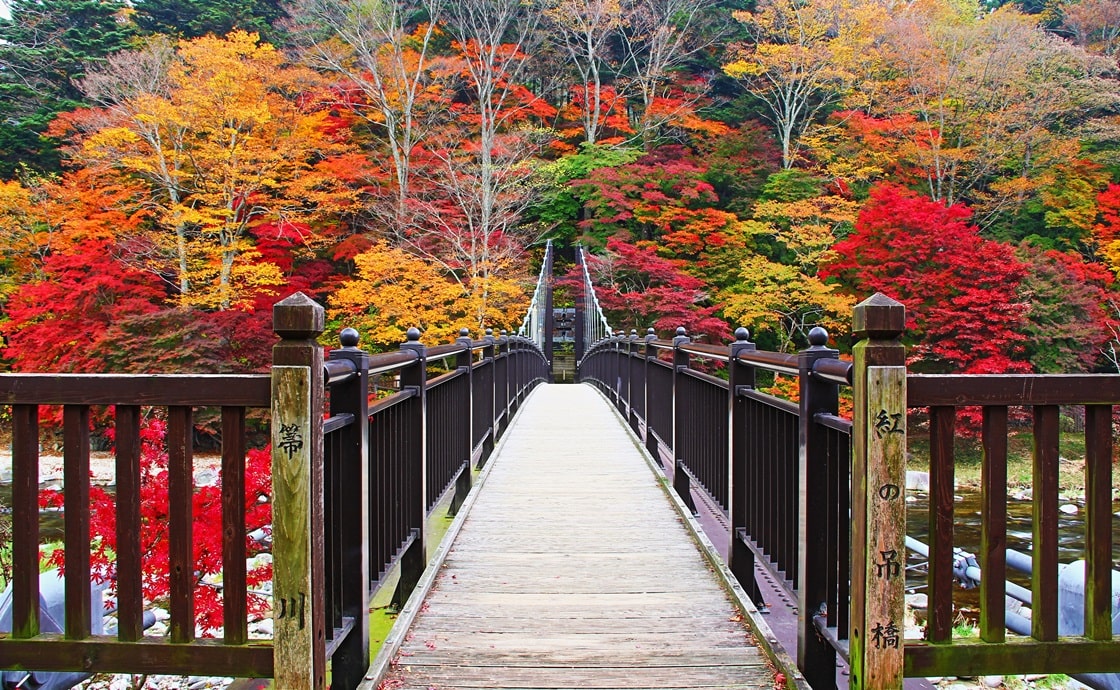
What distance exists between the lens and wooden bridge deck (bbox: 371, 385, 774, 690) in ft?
7.71

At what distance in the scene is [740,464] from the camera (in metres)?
3.03

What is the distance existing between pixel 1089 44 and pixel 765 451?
2912cm

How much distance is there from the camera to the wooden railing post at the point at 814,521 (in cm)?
215

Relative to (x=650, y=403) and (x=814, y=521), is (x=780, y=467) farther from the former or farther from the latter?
(x=650, y=403)

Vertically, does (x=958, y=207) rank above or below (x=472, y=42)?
below

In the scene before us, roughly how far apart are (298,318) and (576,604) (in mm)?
1765

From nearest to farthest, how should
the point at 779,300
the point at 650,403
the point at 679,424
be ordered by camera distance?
the point at 679,424, the point at 650,403, the point at 779,300

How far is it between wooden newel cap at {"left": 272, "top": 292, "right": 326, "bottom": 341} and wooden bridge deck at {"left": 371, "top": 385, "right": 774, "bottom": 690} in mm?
1195

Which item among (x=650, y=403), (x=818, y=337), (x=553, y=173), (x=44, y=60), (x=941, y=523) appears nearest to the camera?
(x=941, y=523)

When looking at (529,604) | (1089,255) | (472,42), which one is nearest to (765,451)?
(529,604)

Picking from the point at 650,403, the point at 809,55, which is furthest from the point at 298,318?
the point at 809,55

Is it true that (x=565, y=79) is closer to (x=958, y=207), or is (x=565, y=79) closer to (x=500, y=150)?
(x=500, y=150)

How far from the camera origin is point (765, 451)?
8.79 ft

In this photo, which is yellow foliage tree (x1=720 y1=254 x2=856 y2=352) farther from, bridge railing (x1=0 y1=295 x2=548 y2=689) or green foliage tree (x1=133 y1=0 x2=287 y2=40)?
green foliage tree (x1=133 y1=0 x2=287 y2=40)
